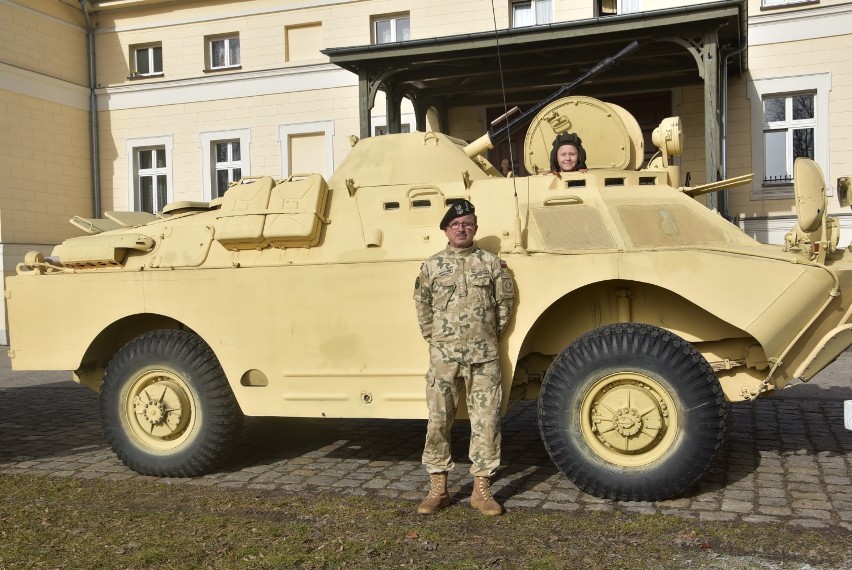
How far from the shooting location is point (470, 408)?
5230 millimetres

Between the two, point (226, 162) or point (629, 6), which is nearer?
point (629, 6)

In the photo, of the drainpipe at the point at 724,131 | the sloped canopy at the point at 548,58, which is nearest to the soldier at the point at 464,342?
the sloped canopy at the point at 548,58

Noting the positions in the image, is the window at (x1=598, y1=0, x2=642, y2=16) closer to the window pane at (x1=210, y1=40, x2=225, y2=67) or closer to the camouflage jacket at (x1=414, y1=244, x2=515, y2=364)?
the window pane at (x1=210, y1=40, x2=225, y2=67)

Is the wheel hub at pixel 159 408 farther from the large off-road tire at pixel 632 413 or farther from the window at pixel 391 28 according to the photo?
the window at pixel 391 28

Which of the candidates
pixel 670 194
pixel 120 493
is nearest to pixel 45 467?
pixel 120 493

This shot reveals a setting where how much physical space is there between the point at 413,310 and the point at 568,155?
144 cm

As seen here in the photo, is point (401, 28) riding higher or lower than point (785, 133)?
higher

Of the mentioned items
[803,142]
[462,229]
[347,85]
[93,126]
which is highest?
[347,85]

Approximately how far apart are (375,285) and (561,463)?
60.3 inches

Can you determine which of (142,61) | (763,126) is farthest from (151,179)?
(763,126)

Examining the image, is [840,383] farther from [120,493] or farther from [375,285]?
[120,493]

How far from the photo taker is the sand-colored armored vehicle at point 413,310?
508 centimetres

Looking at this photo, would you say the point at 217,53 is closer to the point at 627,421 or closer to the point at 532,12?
the point at 532,12

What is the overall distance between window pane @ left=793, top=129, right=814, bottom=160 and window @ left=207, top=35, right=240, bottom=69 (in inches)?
449
